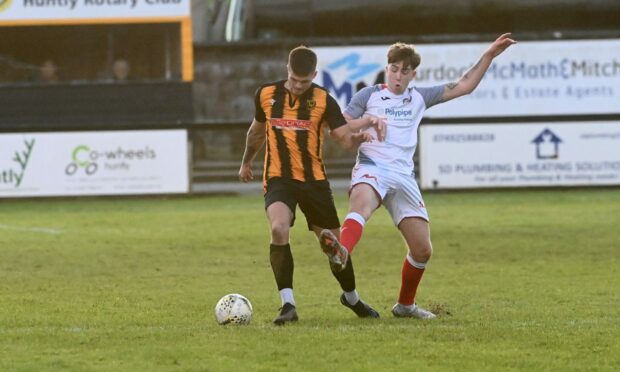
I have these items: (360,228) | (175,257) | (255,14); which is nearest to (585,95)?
(255,14)

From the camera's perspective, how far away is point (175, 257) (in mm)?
14836

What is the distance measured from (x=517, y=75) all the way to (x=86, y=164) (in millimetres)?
9142

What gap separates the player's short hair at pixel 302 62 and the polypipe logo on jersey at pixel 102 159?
14.4 meters

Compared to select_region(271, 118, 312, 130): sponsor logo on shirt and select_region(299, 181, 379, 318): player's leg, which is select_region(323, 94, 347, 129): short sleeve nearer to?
select_region(271, 118, 312, 130): sponsor logo on shirt

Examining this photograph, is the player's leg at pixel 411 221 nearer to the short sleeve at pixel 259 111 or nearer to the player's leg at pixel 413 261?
the player's leg at pixel 413 261

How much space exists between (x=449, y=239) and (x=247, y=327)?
7.88 metres

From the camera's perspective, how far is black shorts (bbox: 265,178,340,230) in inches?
359

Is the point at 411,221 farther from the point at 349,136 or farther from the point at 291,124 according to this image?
the point at 291,124

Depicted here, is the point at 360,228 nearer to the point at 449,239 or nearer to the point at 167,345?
the point at 167,345

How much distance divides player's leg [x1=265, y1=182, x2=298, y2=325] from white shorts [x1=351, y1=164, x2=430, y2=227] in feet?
1.98

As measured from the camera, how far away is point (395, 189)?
30.8 feet

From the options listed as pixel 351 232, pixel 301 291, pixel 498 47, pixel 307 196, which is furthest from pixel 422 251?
pixel 301 291

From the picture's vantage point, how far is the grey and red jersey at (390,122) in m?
9.48

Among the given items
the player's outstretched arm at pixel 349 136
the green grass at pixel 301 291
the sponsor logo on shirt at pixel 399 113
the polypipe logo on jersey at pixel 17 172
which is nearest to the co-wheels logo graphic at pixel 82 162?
the polypipe logo on jersey at pixel 17 172
